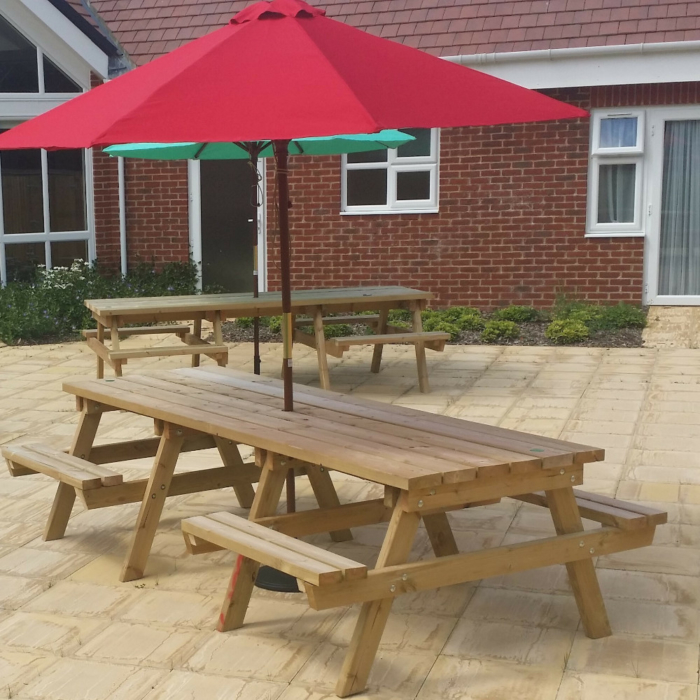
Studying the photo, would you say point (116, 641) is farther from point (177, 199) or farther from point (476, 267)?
point (177, 199)

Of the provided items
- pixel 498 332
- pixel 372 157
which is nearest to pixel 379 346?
pixel 498 332

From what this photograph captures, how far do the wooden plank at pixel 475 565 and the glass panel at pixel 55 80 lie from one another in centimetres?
1096

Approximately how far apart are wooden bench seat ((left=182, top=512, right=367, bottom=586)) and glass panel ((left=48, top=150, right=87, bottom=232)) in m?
10.1

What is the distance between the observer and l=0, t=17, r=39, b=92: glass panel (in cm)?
1245

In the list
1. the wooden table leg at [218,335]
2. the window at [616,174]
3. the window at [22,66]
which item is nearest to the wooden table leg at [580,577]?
the wooden table leg at [218,335]

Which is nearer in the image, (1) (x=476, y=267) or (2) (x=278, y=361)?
(2) (x=278, y=361)

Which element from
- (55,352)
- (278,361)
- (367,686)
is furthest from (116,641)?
(55,352)

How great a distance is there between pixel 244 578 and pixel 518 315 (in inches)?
326

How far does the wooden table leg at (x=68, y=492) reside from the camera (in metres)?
4.80

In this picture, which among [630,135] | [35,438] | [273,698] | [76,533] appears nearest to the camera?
[273,698]

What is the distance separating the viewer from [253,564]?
374 centimetres

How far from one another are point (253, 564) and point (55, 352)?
7.12 meters

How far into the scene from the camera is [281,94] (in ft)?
11.0

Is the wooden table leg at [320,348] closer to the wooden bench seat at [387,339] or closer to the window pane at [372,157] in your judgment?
the wooden bench seat at [387,339]
